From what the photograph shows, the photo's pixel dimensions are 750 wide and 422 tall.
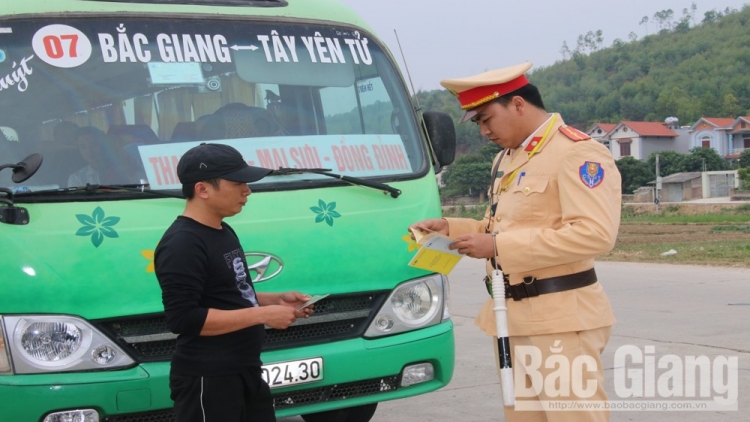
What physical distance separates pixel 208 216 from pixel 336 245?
1.22 metres

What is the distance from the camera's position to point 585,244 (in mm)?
3242

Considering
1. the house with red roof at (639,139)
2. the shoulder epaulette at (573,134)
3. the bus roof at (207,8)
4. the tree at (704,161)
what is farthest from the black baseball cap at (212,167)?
the house with red roof at (639,139)

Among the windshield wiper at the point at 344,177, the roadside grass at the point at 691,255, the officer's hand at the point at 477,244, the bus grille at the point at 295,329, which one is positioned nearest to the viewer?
the officer's hand at the point at 477,244

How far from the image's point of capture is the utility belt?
344cm

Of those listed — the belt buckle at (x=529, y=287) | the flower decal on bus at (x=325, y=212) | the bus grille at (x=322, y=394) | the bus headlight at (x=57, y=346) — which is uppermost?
the flower decal on bus at (x=325, y=212)

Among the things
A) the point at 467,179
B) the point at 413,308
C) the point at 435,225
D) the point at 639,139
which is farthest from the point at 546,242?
the point at 639,139

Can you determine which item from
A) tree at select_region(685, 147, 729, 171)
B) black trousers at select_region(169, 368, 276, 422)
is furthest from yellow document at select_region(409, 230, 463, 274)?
tree at select_region(685, 147, 729, 171)

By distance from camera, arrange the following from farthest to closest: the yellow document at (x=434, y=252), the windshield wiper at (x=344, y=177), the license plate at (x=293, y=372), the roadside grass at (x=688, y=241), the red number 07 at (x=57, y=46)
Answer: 1. the roadside grass at (x=688, y=241)
2. the windshield wiper at (x=344, y=177)
3. the red number 07 at (x=57, y=46)
4. the license plate at (x=293, y=372)
5. the yellow document at (x=434, y=252)

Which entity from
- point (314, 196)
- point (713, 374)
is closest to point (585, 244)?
point (314, 196)

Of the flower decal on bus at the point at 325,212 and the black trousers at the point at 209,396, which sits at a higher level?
the flower decal on bus at the point at 325,212

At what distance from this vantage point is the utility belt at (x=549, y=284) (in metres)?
3.44

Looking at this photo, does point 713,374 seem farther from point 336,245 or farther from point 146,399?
point 146,399

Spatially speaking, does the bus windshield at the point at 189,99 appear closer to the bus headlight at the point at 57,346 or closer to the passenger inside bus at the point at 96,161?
the passenger inside bus at the point at 96,161

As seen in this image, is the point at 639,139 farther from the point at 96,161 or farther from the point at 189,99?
the point at 96,161
